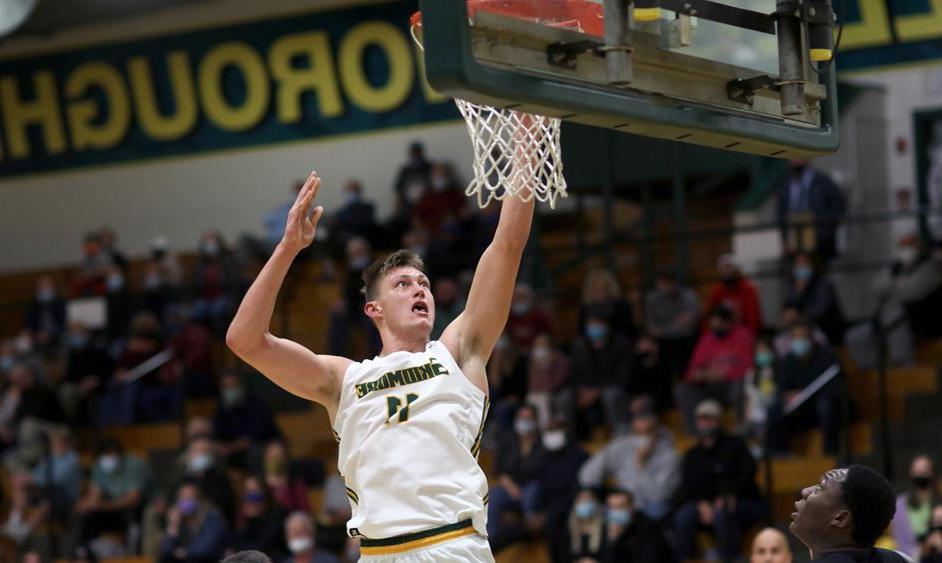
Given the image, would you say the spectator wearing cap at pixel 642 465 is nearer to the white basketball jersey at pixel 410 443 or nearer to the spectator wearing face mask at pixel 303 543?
the spectator wearing face mask at pixel 303 543

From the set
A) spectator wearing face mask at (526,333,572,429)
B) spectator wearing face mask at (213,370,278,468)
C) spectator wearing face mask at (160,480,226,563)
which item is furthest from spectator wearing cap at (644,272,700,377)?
spectator wearing face mask at (160,480,226,563)

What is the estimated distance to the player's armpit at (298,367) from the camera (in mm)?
6371

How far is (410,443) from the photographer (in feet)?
20.7

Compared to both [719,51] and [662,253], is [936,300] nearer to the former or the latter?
[662,253]

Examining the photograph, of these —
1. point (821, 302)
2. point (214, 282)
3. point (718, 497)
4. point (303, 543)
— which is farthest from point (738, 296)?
point (214, 282)

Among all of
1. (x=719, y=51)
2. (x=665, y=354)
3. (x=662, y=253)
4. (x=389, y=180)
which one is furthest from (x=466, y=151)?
(x=719, y=51)

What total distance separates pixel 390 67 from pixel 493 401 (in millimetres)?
6206

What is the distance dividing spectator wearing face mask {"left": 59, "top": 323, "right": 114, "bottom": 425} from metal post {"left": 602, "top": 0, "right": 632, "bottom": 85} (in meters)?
14.7

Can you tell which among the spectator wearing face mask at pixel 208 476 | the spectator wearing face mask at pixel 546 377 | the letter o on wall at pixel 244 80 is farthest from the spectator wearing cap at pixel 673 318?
the letter o on wall at pixel 244 80

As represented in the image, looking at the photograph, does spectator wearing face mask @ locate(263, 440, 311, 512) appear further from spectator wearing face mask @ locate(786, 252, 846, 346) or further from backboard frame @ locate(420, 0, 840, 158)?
backboard frame @ locate(420, 0, 840, 158)

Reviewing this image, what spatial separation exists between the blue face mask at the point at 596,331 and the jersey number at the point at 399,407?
10.6 metres

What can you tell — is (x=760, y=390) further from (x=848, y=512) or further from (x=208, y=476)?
(x=848, y=512)

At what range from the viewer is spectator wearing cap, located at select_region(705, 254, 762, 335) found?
16.7m

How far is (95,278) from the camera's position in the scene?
21.7m
